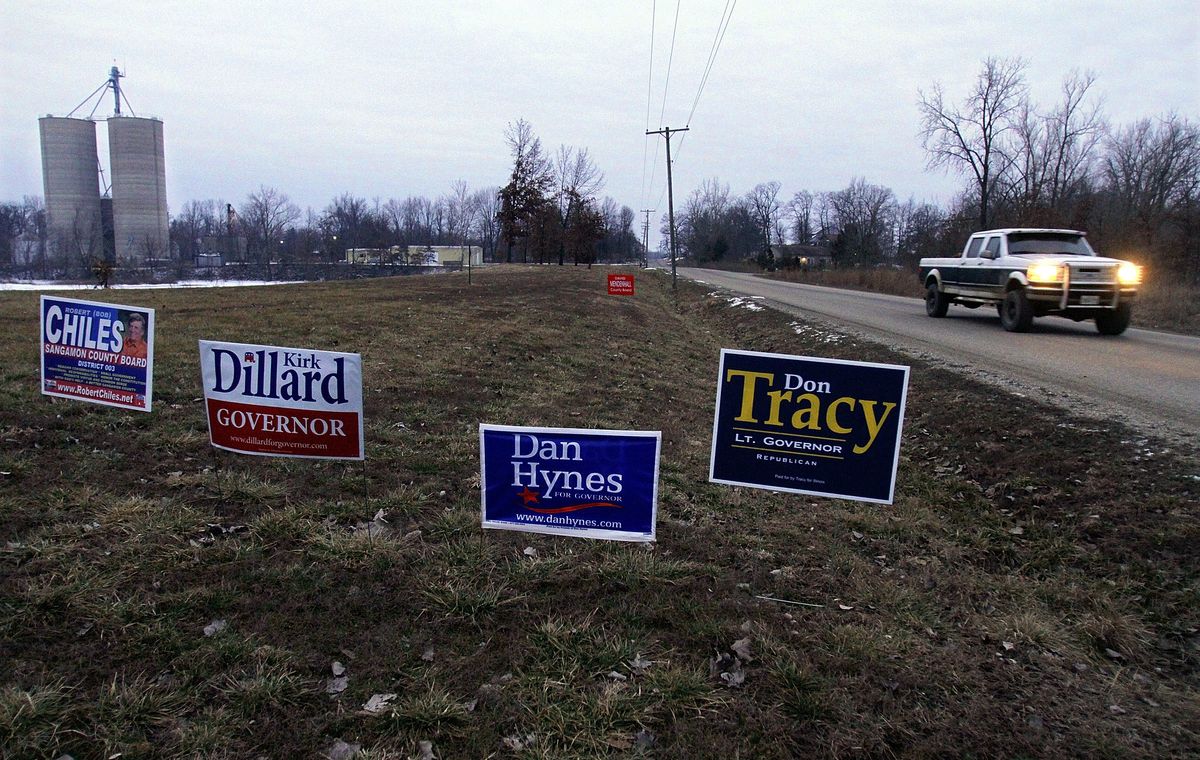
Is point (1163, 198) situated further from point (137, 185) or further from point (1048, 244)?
point (137, 185)

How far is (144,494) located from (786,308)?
19.8m

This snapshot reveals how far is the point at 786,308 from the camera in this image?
2230 centimetres

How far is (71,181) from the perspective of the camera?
84375 mm

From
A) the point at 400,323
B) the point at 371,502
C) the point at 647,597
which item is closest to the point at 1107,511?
the point at 647,597

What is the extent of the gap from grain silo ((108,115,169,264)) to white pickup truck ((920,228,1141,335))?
291 feet

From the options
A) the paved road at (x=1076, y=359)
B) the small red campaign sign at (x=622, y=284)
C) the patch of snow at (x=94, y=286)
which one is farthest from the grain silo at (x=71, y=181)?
the paved road at (x=1076, y=359)

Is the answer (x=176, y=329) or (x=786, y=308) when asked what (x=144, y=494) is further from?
(x=786, y=308)

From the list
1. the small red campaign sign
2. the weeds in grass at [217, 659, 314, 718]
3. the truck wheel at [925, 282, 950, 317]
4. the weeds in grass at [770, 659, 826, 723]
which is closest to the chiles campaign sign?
the weeds in grass at [217, 659, 314, 718]

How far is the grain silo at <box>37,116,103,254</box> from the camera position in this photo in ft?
268

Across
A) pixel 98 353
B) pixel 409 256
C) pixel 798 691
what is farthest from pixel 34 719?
pixel 409 256

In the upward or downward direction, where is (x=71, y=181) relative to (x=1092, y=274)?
upward

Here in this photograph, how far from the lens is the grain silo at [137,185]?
3201 inches

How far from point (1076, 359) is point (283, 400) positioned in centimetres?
1112

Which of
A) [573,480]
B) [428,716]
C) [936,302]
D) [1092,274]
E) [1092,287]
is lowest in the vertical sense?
[428,716]
